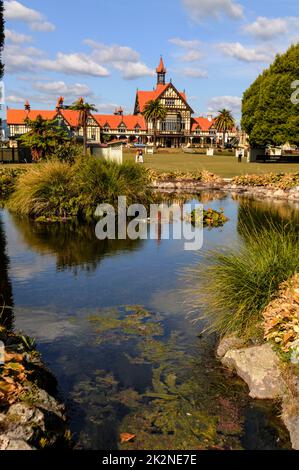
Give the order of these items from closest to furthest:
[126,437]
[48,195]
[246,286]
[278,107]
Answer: [126,437] < [246,286] < [48,195] < [278,107]

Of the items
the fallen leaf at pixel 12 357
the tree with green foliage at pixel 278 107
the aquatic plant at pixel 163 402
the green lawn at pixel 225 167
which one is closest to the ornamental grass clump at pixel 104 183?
the green lawn at pixel 225 167

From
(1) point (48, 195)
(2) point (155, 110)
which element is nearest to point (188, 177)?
(1) point (48, 195)

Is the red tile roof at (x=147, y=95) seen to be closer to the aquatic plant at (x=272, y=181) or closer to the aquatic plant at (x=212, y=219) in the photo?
the aquatic plant at (x=272, y=181)

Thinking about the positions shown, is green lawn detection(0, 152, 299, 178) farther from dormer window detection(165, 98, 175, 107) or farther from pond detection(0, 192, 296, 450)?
dormer window detection(165, 98, 175, 107)

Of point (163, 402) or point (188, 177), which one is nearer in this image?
point (163, 402)

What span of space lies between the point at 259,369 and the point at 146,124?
319ft

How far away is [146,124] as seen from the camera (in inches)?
3903

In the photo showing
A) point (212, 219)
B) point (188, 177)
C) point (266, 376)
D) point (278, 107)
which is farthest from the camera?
point (278, 107)

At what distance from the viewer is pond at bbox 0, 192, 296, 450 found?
450 centimetres

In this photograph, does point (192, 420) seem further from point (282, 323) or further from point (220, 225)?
point (220, 225)

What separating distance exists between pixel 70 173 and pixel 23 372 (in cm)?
1311

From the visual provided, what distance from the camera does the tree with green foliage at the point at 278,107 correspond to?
47500 millimetres

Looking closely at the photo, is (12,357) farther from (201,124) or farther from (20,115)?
(201,124)

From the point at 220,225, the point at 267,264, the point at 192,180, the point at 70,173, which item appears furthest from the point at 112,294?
the point at 192,180
